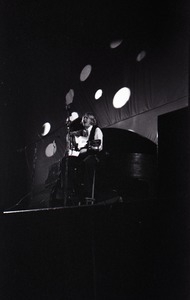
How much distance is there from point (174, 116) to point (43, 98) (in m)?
4.76

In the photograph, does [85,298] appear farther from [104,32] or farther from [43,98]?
[43,98]

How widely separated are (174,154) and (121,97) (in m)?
3.00

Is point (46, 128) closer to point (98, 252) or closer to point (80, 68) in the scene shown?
point (80, 68)

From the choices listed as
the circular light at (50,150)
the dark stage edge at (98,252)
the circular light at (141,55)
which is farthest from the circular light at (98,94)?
the dark stage edge at (98,252)

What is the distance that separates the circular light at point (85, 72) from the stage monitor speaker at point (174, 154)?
12.3ft

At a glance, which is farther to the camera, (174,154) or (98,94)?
(98,94)

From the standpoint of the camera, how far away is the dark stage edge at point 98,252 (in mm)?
911

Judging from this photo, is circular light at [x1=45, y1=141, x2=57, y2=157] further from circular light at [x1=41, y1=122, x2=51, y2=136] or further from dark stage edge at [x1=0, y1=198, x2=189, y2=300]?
dark stage edge at [x1=0, y1=198, x2=189, y2=300]

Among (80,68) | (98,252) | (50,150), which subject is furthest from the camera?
(50,150)

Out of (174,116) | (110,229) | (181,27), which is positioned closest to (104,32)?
(181,27)

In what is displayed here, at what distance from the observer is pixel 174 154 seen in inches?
46.3

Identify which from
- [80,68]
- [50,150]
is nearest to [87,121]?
[80,68]

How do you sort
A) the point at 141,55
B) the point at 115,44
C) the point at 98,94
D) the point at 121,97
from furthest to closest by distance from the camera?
the point at 98,94, the point at 115,44, the point at 121,97, the point at 141,55

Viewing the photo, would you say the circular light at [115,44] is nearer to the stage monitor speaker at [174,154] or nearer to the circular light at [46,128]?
the circular light at [46,128]
